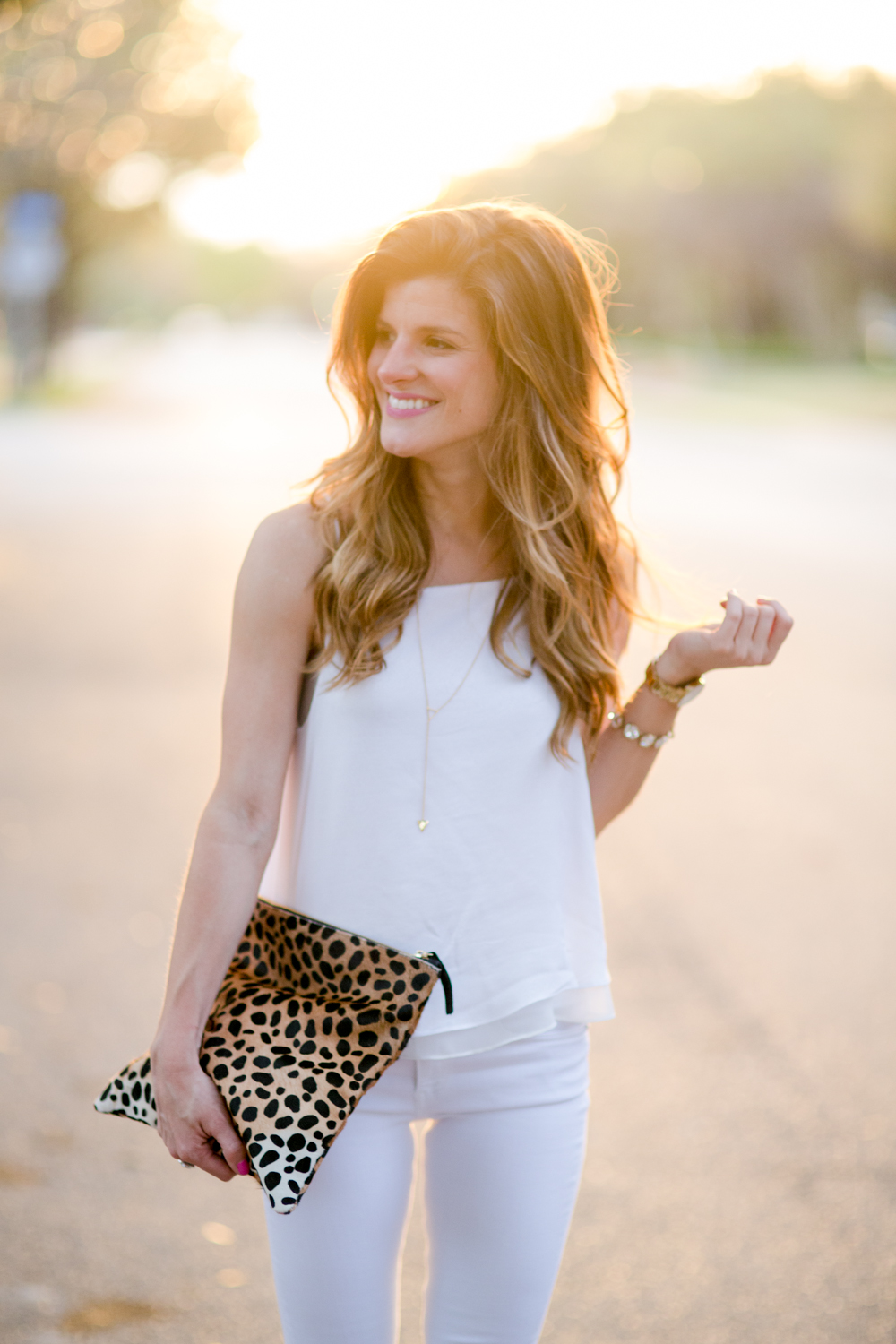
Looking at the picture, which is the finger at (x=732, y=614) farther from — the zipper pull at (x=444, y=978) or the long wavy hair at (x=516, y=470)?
the zipper pull at (x=444, y=978)

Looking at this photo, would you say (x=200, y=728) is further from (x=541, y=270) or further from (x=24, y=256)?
(x=24, y=256)

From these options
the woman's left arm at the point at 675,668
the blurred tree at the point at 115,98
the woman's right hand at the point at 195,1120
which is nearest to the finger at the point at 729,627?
the woman's left arm at the point at 675,668

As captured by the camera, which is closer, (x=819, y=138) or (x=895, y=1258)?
(x=895, y=1258)

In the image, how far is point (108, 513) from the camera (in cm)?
1424

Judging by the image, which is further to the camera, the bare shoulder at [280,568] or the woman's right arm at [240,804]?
the bare shoulder at [280,568]

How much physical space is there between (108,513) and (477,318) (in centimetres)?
1284

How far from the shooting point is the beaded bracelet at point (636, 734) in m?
2.21

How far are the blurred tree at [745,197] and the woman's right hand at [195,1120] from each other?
45097 millimetres

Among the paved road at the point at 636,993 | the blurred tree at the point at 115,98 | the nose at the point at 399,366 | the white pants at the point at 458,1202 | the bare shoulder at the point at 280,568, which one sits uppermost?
the blurred tree at the point at 115,98

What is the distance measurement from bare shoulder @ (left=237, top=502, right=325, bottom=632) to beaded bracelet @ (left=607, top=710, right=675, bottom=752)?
0.58 metres

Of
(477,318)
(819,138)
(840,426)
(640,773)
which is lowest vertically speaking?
(840,426)

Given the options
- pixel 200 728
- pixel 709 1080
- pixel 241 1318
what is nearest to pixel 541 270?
pixel 241 1318

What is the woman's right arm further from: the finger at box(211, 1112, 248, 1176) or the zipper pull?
the zipper pull

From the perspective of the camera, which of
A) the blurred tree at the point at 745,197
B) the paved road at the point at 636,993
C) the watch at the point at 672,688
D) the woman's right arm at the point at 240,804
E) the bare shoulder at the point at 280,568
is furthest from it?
the blurred tree at the point at 745,197
